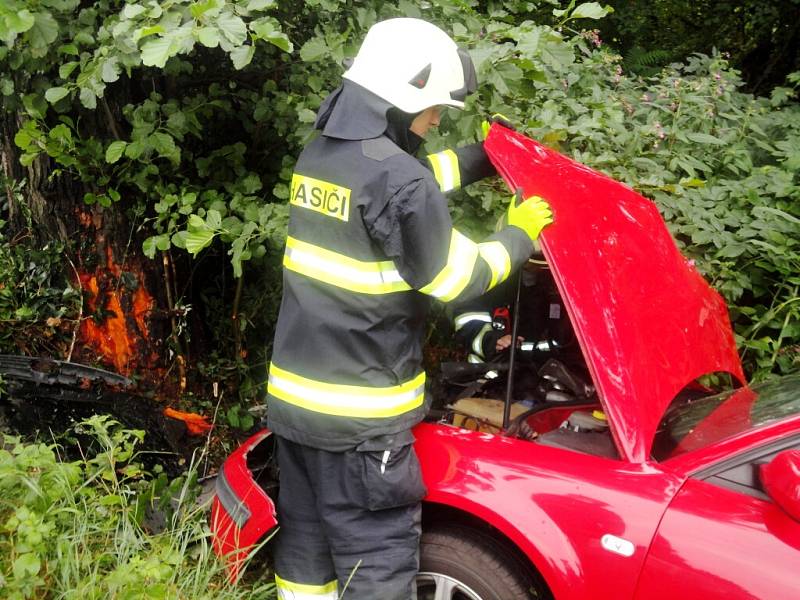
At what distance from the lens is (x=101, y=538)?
2.46 metres

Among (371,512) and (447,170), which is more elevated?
(447,170)

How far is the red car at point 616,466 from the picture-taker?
179 centimetres

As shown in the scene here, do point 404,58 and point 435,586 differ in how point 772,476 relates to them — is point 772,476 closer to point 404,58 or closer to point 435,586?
point 435,586

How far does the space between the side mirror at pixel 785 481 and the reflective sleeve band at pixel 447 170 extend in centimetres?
133

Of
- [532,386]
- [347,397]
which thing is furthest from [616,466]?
[532,386]

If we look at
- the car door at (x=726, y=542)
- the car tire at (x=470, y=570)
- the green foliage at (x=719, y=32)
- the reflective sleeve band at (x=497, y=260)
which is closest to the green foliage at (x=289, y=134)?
the reflective sleeve band at (x=497, y=260)

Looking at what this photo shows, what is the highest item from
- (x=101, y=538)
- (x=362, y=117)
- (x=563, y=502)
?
(x=362, y=117)

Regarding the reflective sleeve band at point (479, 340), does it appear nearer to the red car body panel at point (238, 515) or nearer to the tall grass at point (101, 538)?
the red car body panel at point (238, 515)

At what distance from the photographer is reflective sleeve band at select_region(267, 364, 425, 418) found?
82.7 inches

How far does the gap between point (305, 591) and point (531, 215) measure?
138 centimetres

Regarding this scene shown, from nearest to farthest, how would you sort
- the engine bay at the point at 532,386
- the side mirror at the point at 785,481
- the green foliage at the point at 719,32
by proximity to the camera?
the side mirror at the point at 785,481 < the engine bay at the point at 532,386 < the green foliage at the point at 719,32

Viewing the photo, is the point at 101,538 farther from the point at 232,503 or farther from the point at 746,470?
the point at 746,470

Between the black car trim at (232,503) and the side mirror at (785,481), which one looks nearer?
the side mirror at (785,481)

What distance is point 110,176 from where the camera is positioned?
10.7 ft
